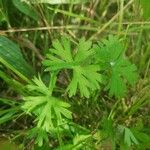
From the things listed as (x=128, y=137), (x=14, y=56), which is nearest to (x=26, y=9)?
(x=14, y=56)

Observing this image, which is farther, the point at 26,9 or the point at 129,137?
the point at 26,9

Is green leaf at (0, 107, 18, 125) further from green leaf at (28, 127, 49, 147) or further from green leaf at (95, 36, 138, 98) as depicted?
green leaf at (95, 36, 138, 98)

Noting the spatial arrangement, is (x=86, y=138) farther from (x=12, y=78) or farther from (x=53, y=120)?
(x=12, y=78)

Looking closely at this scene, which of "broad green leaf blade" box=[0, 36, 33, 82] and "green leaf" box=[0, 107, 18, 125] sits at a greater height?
"broad green leaf blade" box=[0, 36, 33, 82]

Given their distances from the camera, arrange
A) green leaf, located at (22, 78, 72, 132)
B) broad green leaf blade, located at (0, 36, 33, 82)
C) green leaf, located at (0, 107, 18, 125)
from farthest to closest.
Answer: broad green leaf blade, located at (0, 36, 33, 82) < green leaf, located at (0, 107, 18, 125) < green leaf, located at (22, 78, 72, 132)

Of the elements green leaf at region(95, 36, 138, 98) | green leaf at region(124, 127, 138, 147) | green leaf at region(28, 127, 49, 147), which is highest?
green leaf at region(95, 36, 138, 98)

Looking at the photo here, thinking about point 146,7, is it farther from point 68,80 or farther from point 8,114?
point 8,114

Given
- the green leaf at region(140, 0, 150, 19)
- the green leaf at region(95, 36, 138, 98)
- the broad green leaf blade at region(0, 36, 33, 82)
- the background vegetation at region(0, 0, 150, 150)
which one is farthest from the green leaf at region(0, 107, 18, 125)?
the green leaf at region(140, 0, 150, 19)

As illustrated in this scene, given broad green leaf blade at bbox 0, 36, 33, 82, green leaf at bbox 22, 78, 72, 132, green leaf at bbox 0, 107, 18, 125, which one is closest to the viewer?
green leaf at bbox 22, 78, 72, 132
